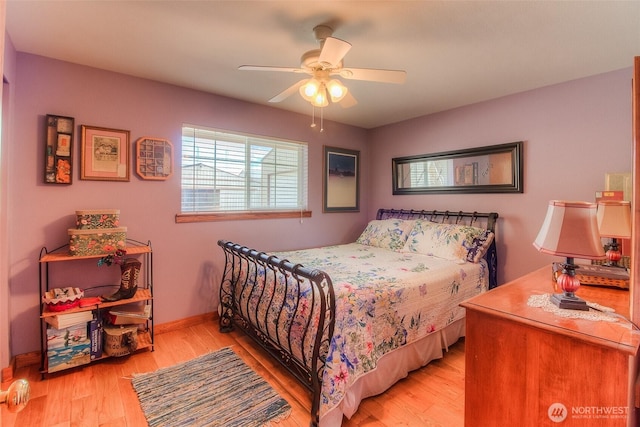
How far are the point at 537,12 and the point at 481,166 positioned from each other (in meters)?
1.73

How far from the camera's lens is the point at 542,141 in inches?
114

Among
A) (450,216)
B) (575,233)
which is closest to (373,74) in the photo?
(575,233)

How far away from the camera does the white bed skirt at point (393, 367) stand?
68.8 inches

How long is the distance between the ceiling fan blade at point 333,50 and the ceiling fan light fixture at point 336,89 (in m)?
0.20

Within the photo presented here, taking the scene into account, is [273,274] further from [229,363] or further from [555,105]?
[555,105]

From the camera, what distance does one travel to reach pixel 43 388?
81.6 inches

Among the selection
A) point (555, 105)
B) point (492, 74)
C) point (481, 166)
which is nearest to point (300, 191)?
point (481, 166)

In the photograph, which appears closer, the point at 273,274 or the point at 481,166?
the point at 273,274

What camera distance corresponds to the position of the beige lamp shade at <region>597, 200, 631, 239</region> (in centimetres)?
185

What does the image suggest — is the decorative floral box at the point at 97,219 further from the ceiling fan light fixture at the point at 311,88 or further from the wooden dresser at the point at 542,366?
the wooden dresser at the point at 542,366

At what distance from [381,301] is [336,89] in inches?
57.0

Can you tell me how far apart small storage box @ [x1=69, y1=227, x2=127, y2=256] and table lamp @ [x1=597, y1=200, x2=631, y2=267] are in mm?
3348

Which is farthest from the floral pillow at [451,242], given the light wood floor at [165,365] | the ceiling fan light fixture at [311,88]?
the ceiling fan light fixture at [311,88]

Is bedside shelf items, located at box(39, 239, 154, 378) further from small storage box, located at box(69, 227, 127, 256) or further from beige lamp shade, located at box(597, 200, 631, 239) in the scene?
beige lamp shade, located at box(597, 200, 631, 239)
